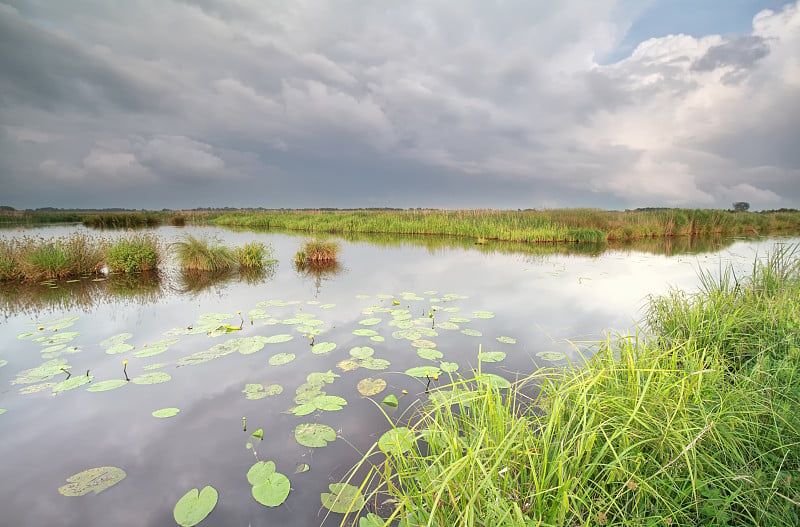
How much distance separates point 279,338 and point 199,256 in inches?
289

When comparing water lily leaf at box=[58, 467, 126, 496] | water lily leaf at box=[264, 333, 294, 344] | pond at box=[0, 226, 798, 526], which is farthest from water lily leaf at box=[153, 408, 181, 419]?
water lily leaf at box=[264, 333, 294, 344]

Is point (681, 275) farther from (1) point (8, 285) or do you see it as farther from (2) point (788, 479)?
(1) point (8, 285)

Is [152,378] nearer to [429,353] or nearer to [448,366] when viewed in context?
[429,353]

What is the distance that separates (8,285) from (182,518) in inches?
427

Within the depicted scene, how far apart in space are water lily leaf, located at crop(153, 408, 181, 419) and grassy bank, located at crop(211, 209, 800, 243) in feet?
67.0

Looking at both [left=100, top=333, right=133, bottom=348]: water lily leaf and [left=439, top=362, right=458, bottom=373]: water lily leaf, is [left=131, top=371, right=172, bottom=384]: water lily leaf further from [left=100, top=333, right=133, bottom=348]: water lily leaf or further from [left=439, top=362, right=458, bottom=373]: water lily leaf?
[left=439, top=362, right=458, bottom=373]: water lily leaf

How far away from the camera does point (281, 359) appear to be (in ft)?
15.1

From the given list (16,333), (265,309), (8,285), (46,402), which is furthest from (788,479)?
(8,285)

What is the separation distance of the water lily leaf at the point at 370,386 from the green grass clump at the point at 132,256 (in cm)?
1015

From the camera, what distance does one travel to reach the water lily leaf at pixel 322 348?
484cm

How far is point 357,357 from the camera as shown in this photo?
184 inches

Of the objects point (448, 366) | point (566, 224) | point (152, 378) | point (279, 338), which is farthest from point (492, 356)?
point (566, 224)

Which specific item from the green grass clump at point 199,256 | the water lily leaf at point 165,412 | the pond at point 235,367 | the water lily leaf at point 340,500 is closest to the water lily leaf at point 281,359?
the pond at point 235,367

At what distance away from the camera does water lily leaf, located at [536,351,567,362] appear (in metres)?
4.58
